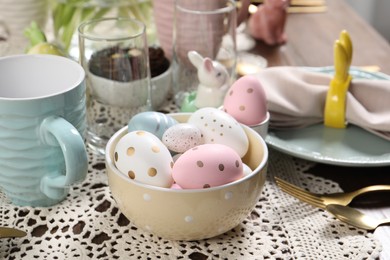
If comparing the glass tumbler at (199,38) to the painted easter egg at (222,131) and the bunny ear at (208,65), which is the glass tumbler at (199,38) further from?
the painted easter egg at (222,131)

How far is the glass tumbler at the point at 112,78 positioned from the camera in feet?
2.63

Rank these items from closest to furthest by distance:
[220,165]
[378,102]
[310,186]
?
[220,165]
[310,186]
[378,102]

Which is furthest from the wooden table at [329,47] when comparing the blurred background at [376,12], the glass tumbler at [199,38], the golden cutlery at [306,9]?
the blurred background at [376,12]

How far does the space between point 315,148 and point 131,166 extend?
0.29 meters

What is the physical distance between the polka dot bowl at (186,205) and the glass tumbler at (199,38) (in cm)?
29

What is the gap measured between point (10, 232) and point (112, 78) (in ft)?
0.86

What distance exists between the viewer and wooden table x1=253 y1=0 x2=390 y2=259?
76 cm

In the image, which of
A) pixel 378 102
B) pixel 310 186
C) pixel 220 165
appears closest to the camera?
pixel 220 165

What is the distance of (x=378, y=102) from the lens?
839 mm

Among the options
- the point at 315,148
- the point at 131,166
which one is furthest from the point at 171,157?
the point at 315,148

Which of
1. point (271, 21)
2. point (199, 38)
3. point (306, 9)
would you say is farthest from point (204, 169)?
point (306, 9)

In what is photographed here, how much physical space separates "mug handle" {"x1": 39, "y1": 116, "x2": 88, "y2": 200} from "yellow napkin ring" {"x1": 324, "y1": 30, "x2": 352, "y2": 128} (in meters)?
0.36

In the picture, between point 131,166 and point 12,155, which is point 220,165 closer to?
point 131,166

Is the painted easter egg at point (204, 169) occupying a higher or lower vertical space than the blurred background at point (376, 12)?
higher
